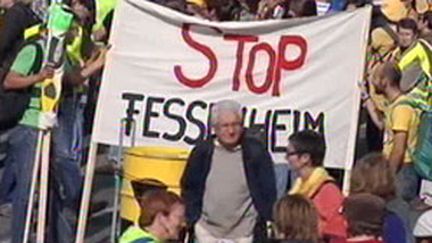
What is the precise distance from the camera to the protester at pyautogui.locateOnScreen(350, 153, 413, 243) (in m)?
8.15

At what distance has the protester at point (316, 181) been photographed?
8664 millimetres

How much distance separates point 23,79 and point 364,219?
3576 mm

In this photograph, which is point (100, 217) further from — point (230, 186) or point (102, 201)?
point (230, 186)

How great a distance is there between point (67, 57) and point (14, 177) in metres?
0.99

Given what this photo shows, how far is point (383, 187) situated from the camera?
8.38 meters

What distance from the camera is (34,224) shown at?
11164 millimetres

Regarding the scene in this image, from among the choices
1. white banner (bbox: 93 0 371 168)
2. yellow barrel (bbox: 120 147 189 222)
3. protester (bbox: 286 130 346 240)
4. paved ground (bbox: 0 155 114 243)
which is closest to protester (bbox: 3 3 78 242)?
white banner (bbox: 93 0 371 168)

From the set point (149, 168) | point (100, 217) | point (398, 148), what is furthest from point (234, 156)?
point (100, 217)

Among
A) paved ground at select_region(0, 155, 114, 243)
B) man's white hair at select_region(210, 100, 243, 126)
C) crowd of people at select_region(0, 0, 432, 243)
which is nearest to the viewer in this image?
crowd of people at select_region(0, 0, 432, 243)

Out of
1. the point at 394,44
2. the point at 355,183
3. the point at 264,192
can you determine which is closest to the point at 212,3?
the point at 394,44

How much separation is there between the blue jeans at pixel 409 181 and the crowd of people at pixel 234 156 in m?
0.01

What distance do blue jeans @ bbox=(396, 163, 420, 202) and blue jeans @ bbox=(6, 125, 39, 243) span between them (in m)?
2.65

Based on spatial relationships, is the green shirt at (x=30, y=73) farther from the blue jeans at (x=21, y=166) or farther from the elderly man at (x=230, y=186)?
the elderly man at (x=230, y=186)

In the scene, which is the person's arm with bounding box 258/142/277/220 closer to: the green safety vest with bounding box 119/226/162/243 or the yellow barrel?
the yellow barrel
